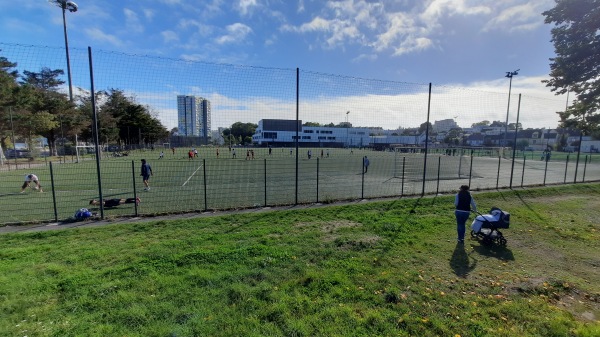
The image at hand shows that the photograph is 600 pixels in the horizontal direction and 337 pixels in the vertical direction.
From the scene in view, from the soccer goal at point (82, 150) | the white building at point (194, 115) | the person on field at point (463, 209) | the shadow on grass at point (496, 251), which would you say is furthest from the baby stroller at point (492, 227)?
the soccer goal at point (82, 150)

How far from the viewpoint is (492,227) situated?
6082mm

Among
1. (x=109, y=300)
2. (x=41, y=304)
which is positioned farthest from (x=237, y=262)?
(x=41, y=304)

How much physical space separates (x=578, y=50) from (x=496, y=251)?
7.54 meters

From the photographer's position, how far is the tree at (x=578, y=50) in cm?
827

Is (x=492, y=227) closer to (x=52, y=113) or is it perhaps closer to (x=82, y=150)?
(x=52, y=113)

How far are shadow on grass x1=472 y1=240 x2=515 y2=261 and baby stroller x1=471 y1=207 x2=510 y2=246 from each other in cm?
14

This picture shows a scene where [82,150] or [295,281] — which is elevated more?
[295,281]

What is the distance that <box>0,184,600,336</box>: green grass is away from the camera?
3192 millimetres

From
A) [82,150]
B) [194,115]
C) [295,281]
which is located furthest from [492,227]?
[82,150]

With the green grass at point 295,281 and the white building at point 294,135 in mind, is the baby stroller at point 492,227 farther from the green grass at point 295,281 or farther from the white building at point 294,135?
the white building at point 294,135

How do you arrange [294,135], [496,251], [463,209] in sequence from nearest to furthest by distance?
[496,251] → [463,209] → [294,135]

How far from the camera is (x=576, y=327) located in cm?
327

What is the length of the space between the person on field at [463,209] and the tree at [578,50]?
646cm

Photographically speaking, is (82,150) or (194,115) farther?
(82,150)
